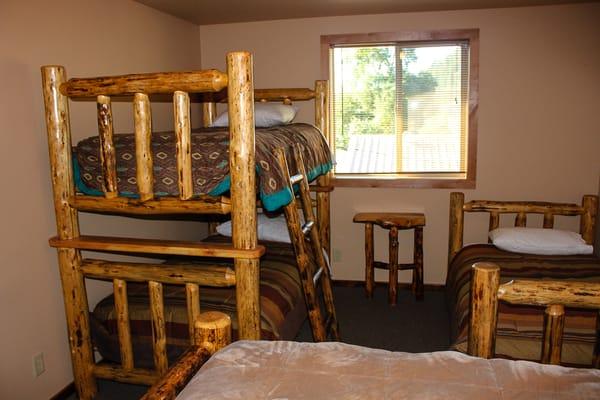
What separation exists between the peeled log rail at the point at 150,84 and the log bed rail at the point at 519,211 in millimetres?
2479

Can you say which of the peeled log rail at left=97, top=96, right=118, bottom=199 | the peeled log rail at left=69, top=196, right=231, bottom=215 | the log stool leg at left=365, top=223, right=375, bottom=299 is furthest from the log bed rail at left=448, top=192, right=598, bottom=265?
the peeled log rail at left=97, top=96, right=118, bottom=199

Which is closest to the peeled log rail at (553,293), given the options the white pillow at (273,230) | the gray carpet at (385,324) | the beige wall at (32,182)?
the gray carpet at (385,324)

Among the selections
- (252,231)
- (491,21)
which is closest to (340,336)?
(252,231)

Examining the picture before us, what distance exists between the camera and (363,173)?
177 inches

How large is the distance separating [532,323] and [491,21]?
8.48 ft

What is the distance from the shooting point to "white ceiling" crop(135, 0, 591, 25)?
3.62 m

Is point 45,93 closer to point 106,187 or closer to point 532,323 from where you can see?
point 106,187

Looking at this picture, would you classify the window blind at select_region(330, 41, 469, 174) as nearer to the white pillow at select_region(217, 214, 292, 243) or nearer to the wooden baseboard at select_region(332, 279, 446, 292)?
the wooden baseboard at select_region(332, 279, 446, 292)

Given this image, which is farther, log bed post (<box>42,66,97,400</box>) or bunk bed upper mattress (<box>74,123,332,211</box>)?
log bed post (<box>42,66,97,400</box>)

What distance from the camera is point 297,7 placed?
12.5 feet

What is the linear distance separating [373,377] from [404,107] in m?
3.28

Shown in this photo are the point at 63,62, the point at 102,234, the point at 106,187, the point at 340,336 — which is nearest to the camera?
the point at 106,187

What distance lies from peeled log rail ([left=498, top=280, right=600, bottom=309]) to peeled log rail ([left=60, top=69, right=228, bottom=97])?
127 cm

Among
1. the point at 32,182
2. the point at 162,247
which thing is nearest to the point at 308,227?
the point at 162,247
